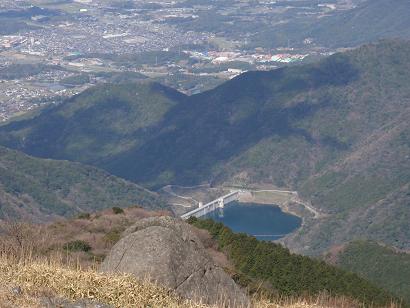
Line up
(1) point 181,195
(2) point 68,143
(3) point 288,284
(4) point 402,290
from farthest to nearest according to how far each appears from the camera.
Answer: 1. (2) point 68,143
2. (1) point 181,195
3. (4) point 402,290
4. (3) point 288,284

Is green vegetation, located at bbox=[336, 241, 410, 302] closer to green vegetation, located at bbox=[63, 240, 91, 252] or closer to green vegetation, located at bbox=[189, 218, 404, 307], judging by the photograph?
green vegetation, located at bbox=[189, 218, 404, 307]

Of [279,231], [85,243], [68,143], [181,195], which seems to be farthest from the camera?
[68,143]

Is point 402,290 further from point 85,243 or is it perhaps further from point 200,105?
point 200,105

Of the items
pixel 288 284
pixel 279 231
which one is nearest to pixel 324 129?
pixel 279 231

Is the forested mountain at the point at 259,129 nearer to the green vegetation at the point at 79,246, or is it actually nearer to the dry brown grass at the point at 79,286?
the green vegetation at the point at 79,246

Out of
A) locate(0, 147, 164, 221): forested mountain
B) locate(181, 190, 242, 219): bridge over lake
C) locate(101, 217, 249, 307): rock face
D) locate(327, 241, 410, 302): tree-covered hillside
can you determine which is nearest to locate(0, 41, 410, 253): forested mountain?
locate(181, 190, 242, 219): bridge over lake

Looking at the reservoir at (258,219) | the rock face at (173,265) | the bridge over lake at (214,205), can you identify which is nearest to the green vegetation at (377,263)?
the reservoir at (258,219)

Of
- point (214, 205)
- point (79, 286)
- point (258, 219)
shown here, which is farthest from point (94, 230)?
point (214, 205)
